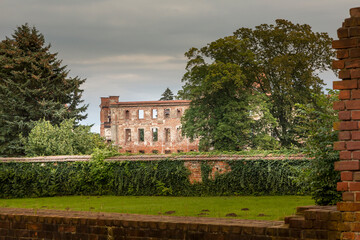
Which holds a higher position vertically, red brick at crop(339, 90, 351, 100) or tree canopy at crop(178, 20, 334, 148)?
tree canopy at crop(178, 20, 334, 148)

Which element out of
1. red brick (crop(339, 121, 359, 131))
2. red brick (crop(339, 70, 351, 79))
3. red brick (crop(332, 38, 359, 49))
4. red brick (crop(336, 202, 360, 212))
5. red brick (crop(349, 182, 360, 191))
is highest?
red brick (crop(332, 38, 359, 49))

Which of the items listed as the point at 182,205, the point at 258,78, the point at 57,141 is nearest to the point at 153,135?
the point at 258,78

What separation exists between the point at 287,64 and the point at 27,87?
57.6 feet

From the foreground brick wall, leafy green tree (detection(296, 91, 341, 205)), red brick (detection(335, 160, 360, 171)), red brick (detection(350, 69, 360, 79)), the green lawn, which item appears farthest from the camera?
the green lawn

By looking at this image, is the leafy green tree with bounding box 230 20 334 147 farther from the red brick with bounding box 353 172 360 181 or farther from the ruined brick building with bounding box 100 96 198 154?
the red brick with bounding box 353 172 360 181

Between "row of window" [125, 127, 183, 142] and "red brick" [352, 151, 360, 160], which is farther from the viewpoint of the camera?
"row of window" [125, 127, 183, 142]

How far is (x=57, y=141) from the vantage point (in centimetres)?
2803

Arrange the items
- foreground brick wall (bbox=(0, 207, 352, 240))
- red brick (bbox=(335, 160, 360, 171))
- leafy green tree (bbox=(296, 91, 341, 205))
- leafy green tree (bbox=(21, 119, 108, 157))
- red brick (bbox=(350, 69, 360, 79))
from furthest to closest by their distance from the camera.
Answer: leafy green tree (bbox=(21, 119, 108, 157))
leafy green tree (bbox=(296, 91, 341, 205))
foreground brick wall (bbox=(0, 207, 352, 240))
red brick (bbox=(350, 69, 360, 79))
red brick (bbox=(335, 160, 360, 171))

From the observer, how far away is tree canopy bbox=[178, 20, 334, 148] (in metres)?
33.9

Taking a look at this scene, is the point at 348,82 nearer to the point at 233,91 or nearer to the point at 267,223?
the point at 267,223

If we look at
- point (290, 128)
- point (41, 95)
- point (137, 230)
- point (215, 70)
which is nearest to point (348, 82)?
point (137, 230)

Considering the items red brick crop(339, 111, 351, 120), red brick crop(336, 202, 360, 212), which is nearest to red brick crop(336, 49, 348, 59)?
red brick crop(339, 111, 351, 120)

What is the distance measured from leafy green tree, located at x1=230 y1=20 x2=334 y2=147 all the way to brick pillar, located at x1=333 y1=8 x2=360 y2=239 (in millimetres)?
28323

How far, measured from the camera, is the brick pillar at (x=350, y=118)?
6.34 m
